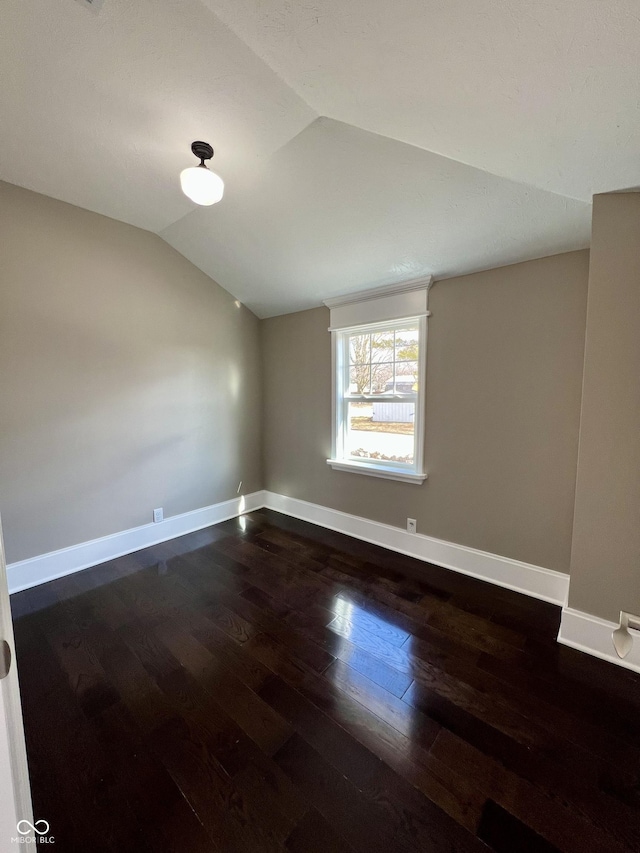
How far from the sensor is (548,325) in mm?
1978

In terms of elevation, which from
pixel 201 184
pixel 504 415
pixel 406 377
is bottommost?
pixel 504 415

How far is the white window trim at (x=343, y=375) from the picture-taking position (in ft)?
8.20

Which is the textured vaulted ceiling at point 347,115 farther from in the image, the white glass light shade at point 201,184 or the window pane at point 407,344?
the window pane at point 407,344

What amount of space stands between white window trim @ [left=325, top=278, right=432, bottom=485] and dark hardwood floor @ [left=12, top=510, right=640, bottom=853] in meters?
0.91

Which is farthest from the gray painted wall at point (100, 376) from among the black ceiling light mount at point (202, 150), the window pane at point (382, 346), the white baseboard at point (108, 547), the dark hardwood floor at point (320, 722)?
the window pane at point (382, 346)

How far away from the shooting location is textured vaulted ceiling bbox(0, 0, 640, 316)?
1.02 meters

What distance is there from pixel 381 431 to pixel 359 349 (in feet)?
2.59

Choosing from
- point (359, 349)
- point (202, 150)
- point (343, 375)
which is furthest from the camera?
point (343, 375)

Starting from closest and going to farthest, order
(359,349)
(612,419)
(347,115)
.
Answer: (347,115), (612,419), (359,349)

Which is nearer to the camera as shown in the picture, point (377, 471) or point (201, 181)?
point (201, 181)

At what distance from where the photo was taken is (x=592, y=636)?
5.45 feet
